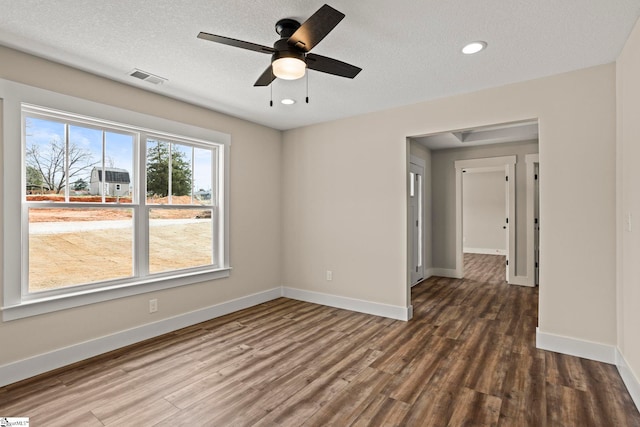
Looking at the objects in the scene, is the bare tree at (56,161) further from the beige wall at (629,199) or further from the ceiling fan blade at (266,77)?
the beige wall at (629,199)

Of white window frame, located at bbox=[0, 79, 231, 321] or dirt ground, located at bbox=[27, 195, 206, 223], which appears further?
dirt ground, located at bbox=[27, 195, 206, 223]

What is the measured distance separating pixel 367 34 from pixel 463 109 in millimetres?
1688

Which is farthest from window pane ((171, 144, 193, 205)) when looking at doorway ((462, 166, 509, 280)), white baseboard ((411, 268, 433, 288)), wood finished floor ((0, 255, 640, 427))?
doorway ((462, 166, 509, 280))

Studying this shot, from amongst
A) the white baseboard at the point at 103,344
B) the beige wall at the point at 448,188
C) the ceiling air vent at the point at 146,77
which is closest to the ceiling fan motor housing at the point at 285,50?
the ceiling air vent at the point at 146,77

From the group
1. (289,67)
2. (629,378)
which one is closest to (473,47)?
(289,67)

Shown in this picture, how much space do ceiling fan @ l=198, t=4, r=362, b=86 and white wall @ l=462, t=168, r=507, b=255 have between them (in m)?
8.47

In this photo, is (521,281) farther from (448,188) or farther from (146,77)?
(146,77)

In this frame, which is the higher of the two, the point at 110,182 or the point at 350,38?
the point at 350,38

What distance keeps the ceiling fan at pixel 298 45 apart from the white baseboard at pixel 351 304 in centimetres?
283

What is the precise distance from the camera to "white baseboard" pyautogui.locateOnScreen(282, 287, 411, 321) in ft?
12.9

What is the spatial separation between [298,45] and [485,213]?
9058mm

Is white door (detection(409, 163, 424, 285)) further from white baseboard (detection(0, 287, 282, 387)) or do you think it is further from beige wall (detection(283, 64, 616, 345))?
white baseboard (detection(0, 287, 282, 387))

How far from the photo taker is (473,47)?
2469 mm

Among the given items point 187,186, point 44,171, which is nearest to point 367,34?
point 187,186
